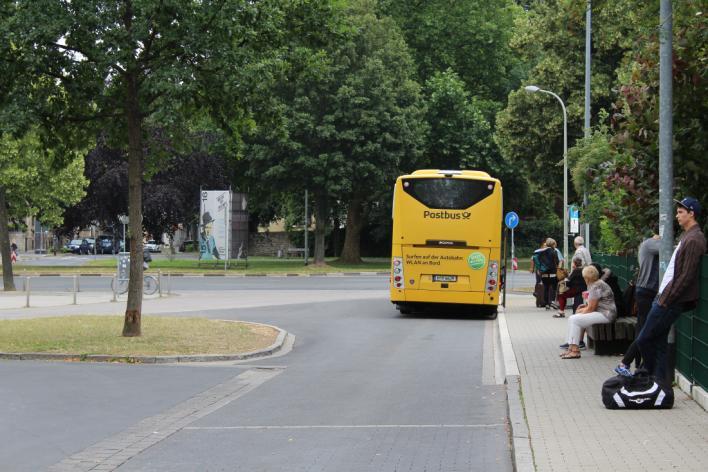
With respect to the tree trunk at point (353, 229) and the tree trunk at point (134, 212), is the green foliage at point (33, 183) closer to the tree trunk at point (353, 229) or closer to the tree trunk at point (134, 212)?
the tree trunk at point (353, 229)

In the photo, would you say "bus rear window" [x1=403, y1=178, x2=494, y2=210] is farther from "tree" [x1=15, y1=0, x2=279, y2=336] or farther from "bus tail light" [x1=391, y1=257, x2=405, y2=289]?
"tree" [x1=15, y1=0, x2=279, y2=336]

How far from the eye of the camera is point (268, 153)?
50781 mm

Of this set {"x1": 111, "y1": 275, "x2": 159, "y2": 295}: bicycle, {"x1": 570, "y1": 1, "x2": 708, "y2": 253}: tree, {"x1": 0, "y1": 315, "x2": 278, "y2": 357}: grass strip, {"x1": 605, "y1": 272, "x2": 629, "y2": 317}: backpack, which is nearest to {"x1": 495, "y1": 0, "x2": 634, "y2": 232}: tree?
{"x1": 111, "y1": 275, "x2": 159, "y2": 295}: bicycle

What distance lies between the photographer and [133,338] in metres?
17.0

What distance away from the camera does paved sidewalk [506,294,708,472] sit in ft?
23.7

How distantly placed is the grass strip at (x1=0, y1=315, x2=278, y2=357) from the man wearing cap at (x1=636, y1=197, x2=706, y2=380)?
26.6 ft

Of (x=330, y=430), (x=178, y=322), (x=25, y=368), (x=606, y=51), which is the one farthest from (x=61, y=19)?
(x=606, y=51)

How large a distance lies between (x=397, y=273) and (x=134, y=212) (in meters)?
8.37

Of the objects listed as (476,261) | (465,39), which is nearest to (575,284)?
(476,261)

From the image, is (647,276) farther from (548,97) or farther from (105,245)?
(105,245)

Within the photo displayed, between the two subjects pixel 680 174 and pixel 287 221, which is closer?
pixel 680 174

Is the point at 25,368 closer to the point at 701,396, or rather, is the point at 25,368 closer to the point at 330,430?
the point at 330,430

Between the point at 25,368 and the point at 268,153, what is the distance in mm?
37124

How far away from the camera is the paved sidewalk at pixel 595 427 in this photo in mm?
7223
